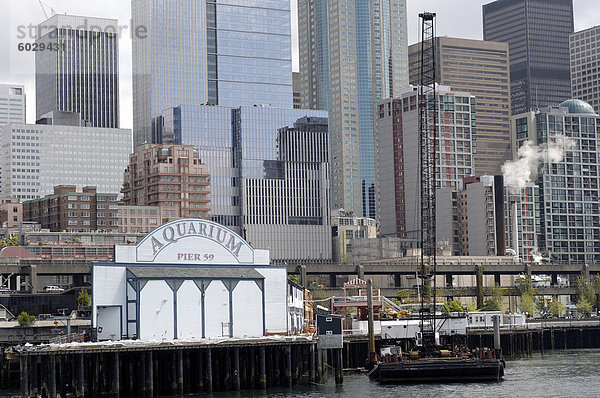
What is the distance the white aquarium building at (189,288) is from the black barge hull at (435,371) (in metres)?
15.8

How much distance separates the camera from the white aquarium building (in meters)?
113

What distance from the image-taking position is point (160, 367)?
106 metres

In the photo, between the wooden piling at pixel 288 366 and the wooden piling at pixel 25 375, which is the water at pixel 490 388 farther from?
the wooden piling at pixel 25 375

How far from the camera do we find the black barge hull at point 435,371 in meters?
113

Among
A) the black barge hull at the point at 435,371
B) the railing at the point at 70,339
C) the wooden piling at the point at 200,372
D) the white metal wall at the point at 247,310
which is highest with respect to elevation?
the white metal wall at the point at 247,310

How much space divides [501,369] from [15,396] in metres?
51.7

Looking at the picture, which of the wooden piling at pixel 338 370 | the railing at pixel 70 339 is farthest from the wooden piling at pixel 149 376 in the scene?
the wooden piling at pixel 338 370

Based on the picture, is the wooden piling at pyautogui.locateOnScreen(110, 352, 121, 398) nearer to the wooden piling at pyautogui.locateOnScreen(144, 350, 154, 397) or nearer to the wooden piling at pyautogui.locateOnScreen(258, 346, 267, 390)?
the wooden piling at pyautogui.locateOnScreen(144, 350, 154, 397)

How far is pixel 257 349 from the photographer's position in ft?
364

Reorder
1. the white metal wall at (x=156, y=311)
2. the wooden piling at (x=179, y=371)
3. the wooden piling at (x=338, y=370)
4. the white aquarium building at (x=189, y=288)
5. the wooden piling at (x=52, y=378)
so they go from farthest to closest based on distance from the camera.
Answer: the white aquarium building at (x=189, y=288)
the white metal wall at (x=156, y=311)
the wooden piling at (x=338, y=370)
the wooden piling at (x=179, y=371)
the wooden piling at (x=52, y=378)

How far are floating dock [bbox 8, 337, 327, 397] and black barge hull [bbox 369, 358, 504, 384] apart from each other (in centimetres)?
752

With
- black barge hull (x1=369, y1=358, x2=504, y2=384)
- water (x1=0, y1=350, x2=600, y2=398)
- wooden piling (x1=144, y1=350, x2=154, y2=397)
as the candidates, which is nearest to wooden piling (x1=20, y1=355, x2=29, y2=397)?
wooden piling (x1=144, y1=350, x2=154, y2=397)

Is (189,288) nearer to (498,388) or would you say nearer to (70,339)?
(70,339)

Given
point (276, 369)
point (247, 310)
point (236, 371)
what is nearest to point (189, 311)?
point (247, 310)
